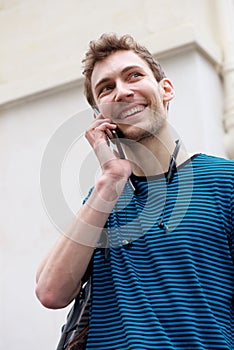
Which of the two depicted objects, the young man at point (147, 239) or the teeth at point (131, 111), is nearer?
the young man at point (147, 239)

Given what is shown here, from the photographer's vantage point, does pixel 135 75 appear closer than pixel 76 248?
No

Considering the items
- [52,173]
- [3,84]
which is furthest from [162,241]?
[3,84]

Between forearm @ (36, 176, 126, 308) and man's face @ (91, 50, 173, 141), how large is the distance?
0.19m

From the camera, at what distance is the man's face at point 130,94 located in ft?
4.86

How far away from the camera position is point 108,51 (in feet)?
5.26

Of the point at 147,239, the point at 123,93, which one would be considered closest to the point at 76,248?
the point at 147,239

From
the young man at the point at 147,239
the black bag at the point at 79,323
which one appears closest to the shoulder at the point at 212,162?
the young man at the point at 147,239

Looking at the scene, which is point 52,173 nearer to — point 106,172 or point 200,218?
point 106,172

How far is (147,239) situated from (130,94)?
37cm

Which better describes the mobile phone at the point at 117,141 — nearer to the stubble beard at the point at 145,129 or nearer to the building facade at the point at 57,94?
the stubble beard at the point at 145,129

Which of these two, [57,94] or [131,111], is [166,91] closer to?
[131,111]

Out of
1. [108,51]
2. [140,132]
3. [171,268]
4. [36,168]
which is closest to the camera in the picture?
[171,268]

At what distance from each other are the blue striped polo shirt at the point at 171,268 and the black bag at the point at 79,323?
0.10ft

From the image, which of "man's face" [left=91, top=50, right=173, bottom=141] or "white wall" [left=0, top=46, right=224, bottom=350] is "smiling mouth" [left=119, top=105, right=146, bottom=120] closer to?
"man's face" [left=91, top=50, right=173, bottom=141]
